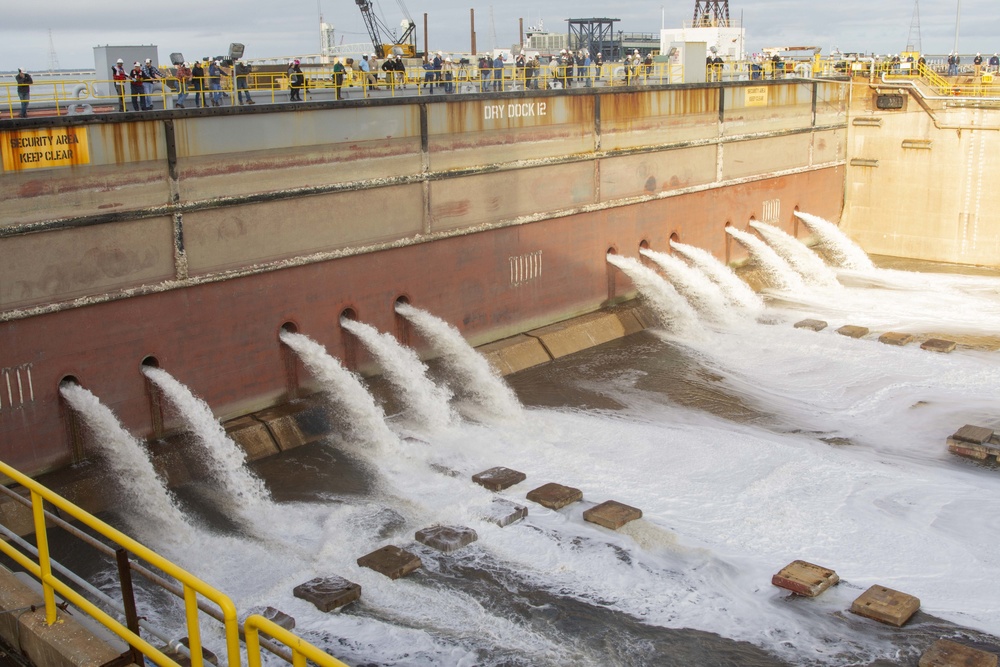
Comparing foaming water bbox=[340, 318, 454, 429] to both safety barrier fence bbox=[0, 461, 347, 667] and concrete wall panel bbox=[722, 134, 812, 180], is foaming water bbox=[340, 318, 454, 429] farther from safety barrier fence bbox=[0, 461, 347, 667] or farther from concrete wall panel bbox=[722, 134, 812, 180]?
concrete wall panel bbox=[722, 134, 812, 180]

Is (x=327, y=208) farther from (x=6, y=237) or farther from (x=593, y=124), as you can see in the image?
(x=593, y=124)

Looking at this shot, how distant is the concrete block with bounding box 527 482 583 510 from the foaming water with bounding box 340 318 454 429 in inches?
119

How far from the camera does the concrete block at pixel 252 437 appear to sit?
14289 millimetres

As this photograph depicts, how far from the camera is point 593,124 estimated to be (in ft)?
68.7

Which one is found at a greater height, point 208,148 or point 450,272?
point 208,148

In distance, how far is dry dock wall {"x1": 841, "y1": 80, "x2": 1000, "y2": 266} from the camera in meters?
27.2

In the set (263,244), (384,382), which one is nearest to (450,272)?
(384,382)

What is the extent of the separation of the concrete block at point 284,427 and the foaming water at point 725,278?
11.6 metres

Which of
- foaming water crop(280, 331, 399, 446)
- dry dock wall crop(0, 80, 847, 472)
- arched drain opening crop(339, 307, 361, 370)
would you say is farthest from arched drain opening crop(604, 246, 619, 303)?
foaming water crop(280, 331, 399, 446)

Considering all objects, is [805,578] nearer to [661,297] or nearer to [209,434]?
[209,434]

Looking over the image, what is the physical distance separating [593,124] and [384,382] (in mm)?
7920

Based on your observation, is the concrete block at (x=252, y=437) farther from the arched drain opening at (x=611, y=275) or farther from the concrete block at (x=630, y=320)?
the arched drain opening at (x=611, y=275)

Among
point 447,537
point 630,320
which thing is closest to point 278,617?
point 447,537

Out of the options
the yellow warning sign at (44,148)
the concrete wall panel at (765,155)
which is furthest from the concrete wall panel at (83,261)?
the concrete wall panel at (765,155)
